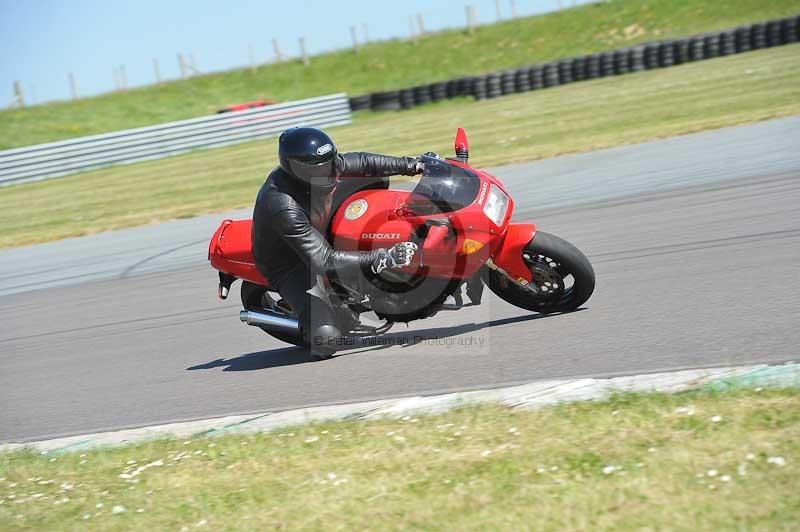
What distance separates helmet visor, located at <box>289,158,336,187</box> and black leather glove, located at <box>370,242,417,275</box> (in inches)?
24.0

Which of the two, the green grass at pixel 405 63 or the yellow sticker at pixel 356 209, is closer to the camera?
the yellow sticker at pixel 356 209

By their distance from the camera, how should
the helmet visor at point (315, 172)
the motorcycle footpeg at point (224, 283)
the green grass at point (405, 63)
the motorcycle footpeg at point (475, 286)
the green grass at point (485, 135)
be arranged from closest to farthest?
the helmet visor at point (315, 172) → the motorcycle footpeg at point (475, 286) → the motorcycle footpeg at point (224, 283) → the green grass at point (485, 135) → the green grass at point (405, 63)

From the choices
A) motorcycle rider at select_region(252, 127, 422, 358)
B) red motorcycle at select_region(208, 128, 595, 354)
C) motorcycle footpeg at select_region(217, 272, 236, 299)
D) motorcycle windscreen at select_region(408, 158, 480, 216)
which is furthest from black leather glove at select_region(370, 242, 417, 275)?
motorcycle footpeg at select_region(217, 272, 236, 299)

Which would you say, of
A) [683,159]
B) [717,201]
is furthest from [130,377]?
[683,159]

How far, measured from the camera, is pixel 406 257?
555 cm

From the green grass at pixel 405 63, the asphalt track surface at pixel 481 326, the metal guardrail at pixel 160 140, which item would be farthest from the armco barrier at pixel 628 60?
the asphalt track surface at pixel 481 326

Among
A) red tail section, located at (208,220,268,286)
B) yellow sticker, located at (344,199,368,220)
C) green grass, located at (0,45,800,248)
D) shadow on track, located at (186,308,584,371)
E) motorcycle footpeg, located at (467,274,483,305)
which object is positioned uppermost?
yellow sticker, located at (344,199,368,220)

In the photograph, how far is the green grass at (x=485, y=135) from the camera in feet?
51.7

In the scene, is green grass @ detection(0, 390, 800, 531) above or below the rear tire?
below

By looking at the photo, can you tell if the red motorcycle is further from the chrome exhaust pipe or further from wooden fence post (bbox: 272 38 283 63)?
wooden fence post (bbox: 272 38 283 63)

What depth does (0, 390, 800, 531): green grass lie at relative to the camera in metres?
3.38

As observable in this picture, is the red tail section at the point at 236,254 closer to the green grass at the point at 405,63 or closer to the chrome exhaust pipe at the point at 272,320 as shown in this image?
the chrome exhaust pipe at the point at 272,320

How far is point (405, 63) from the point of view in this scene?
152 feet

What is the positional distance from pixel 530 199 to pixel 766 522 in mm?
8550
